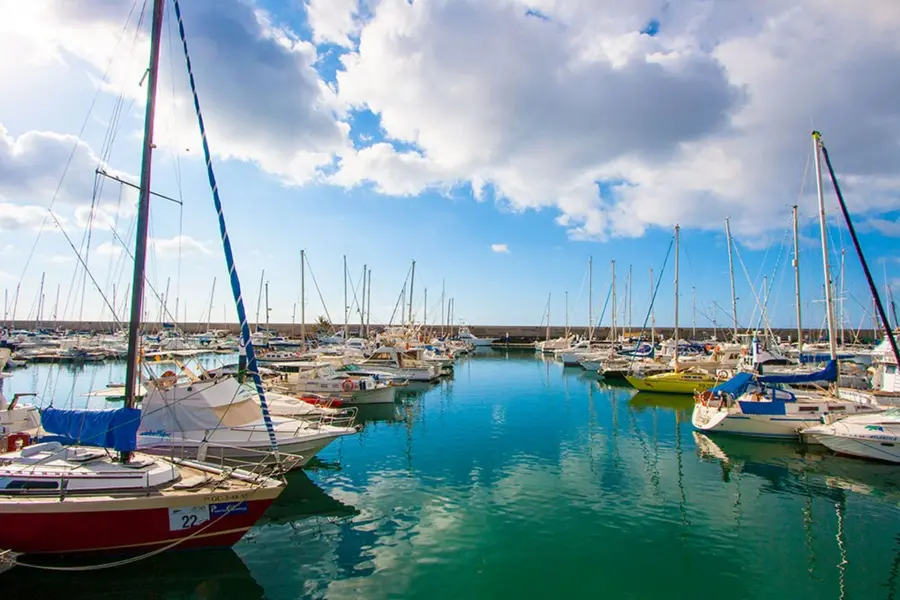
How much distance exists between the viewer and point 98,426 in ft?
39.6

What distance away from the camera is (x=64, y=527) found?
33.6ft

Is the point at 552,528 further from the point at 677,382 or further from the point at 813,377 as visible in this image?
the point at 677,382

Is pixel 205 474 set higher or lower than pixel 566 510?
higher

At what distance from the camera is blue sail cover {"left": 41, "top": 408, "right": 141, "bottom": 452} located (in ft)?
37.4

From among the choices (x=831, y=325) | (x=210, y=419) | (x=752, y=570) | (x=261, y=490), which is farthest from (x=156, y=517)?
(x=831, y=325)

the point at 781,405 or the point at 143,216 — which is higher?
the point at 143,216

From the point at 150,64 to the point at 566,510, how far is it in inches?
686

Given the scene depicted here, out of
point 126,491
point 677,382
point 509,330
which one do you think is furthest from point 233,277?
point 509,330

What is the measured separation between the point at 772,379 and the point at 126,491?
2942 cm

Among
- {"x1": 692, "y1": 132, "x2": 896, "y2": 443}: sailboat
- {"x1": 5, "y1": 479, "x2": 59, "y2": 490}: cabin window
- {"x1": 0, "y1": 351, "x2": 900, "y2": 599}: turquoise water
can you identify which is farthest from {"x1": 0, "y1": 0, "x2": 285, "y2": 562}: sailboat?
{"x1": 692, "y1": 132, "x2": 896, "y2": 443}: sailboat

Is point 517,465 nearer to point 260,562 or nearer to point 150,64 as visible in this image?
point 260,562

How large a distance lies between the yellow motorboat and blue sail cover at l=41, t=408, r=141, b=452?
37.3m

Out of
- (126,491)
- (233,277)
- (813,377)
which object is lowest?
(126,491)

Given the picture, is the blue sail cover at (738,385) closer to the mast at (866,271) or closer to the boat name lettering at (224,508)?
the mast at (866,271)
